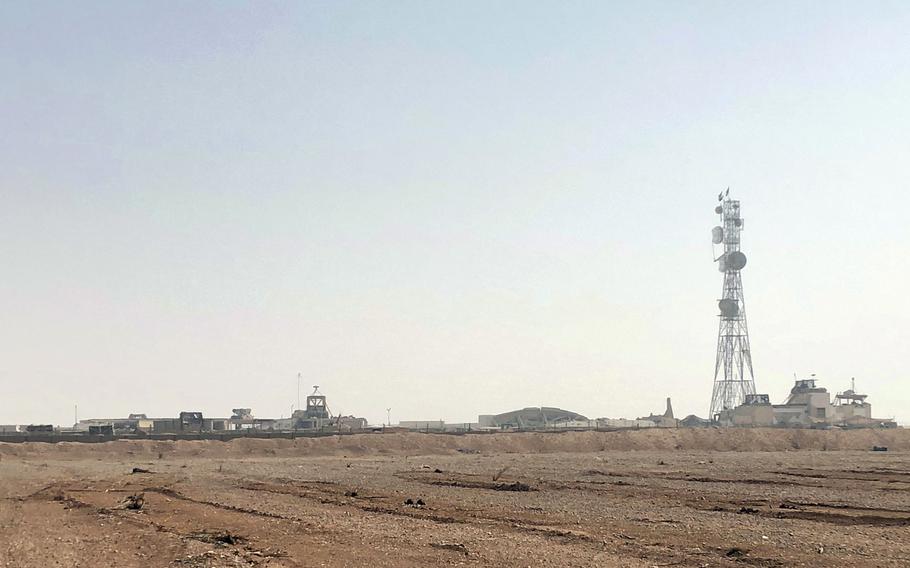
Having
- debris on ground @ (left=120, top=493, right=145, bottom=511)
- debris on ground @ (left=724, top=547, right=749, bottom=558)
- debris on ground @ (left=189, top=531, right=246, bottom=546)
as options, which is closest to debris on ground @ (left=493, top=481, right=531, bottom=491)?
debris on ground @ (left=120, top=493, right=145, bottom=511)

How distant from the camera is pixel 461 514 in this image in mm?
37781

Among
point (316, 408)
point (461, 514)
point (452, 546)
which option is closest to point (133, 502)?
point (461, 514)

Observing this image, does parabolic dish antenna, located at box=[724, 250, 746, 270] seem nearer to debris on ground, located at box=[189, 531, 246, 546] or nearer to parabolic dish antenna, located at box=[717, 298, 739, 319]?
parabolic dish antenna, located at box=[717, 298, 739, 319]

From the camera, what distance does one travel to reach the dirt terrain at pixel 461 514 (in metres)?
27.7

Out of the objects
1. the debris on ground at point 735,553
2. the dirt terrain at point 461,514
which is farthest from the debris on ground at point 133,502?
the debris on ground at point 735,553

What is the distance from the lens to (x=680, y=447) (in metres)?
112

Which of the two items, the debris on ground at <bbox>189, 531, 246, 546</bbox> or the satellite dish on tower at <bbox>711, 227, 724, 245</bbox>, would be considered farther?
the satellite dish on tower at <bbox>711, 227, 724, 245</bbox>

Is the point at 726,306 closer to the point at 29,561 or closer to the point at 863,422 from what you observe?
the point at 863,422

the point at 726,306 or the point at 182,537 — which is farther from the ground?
the point at 726,306

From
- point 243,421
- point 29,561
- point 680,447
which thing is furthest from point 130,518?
point 243,421

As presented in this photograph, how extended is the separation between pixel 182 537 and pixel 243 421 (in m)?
133

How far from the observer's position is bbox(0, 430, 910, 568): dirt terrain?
1091 inches

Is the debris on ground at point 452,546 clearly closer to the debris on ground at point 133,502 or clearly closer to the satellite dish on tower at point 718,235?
the debris on ground at point 133,502

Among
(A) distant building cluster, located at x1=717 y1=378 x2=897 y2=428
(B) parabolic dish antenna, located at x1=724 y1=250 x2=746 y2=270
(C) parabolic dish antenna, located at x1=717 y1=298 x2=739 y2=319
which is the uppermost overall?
(B) parabolic dish antenna, located at x1=724 y1=250 x2=746 y2=270
